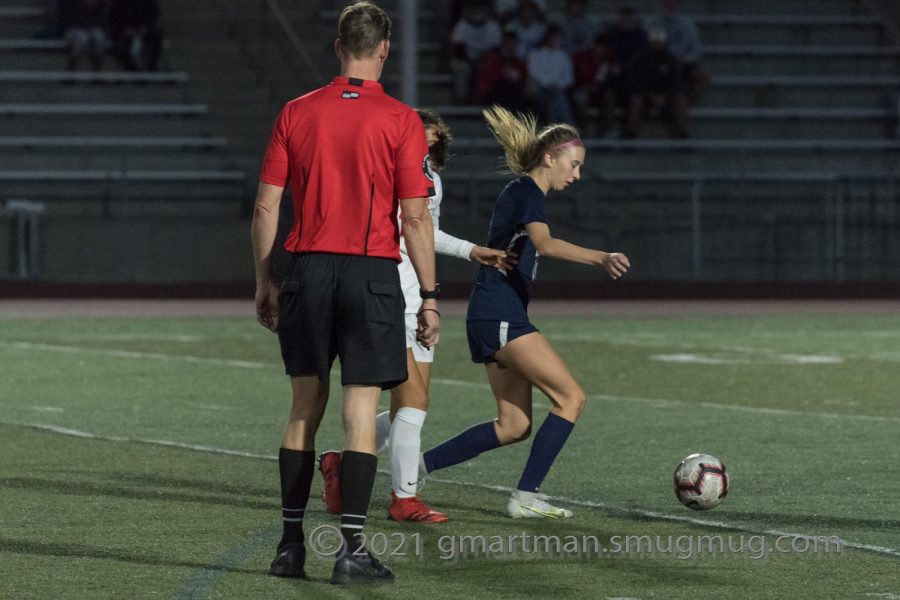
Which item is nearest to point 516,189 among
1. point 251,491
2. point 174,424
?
point 251,491

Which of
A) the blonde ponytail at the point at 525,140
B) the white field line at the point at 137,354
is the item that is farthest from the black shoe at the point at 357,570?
the white field line at the point at 137,354

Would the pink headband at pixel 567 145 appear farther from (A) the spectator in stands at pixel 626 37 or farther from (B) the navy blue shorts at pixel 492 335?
(A) the spectator in stands at pixel 626 37

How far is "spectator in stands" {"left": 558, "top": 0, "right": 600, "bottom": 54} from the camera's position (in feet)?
96.8

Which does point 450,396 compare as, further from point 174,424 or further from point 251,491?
point 251,491

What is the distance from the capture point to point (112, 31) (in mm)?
29109

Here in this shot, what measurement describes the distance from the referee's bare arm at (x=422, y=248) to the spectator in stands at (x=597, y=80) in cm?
2245

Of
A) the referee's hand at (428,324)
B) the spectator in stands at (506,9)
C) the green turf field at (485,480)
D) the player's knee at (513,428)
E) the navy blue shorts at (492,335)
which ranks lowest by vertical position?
the green turf field at (485,480)

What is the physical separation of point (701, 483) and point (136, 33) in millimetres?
22226

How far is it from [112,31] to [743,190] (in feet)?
32.8

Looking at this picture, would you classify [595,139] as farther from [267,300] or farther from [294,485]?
[294,485]

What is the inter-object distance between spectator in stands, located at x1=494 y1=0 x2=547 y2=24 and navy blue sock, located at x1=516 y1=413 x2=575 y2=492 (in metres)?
22.3

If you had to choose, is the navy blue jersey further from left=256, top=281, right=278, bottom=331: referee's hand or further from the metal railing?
the metal railing

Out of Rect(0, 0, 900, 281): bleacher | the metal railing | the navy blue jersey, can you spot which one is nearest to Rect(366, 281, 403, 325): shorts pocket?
the navy blue jersey

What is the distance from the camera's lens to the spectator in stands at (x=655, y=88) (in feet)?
94.9
